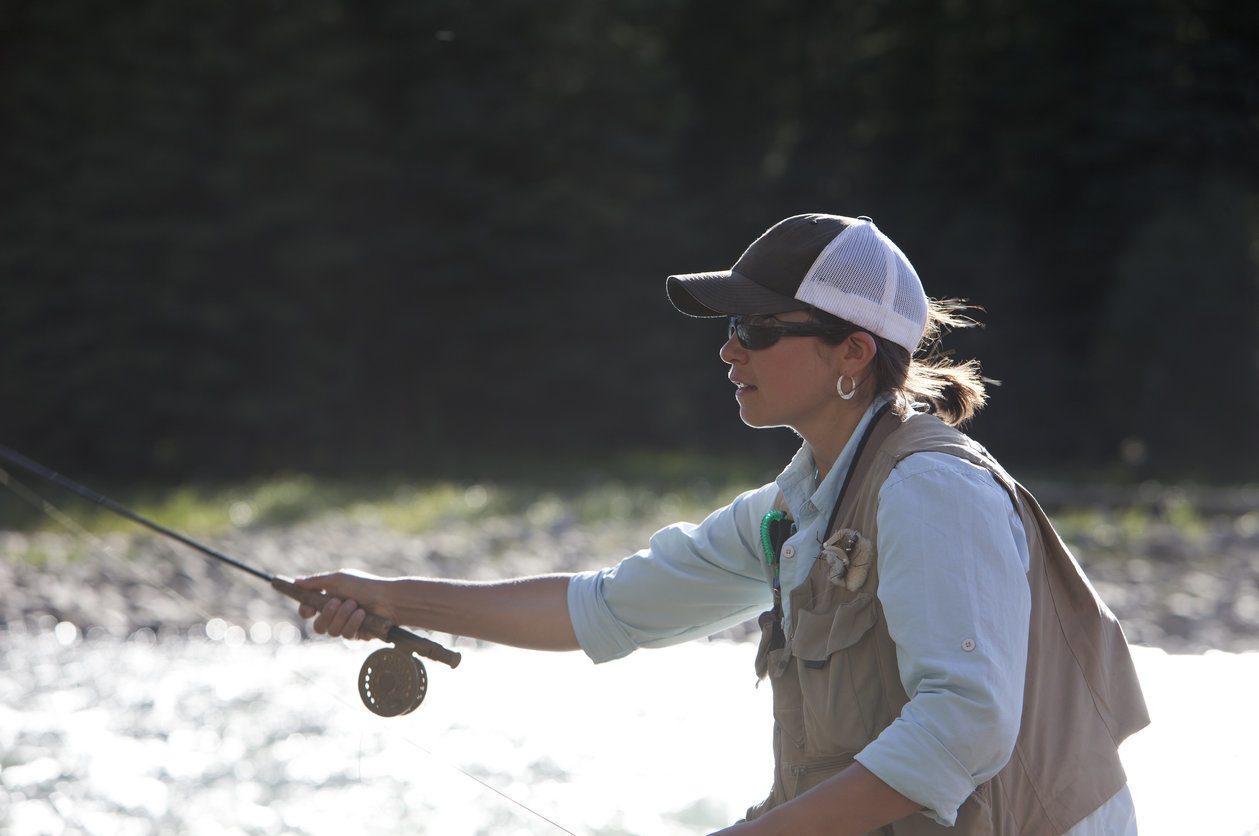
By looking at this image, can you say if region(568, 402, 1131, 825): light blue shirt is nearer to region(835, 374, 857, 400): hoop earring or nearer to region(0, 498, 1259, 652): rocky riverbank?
region(835, 374, 857, 400): hoop earring

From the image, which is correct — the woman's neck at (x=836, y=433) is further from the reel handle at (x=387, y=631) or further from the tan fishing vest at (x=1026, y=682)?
the reel handle at (x=387, y=631)

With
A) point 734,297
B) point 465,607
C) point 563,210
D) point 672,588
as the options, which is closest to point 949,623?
point 734,297

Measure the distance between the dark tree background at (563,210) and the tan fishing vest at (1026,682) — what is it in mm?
18167

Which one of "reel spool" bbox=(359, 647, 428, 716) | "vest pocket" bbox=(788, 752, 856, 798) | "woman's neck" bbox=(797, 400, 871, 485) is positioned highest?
"woman's neck" bbox=(797, 400, 871, 485)

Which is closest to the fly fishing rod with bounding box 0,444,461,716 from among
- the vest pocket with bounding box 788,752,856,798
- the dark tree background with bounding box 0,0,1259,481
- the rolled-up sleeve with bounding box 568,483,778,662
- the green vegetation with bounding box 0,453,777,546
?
the rolled-up sleeve with bounding box 568,483,778,662

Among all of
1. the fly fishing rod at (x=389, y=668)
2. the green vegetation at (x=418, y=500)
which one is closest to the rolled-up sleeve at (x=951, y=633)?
the fly fishing rod at (x=389, y=668)

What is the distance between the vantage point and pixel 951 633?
1.75 m

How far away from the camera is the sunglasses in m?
2.04

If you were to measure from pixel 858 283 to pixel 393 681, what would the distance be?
1039 millimetres

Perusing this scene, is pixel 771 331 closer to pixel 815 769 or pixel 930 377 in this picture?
pixel 930 377

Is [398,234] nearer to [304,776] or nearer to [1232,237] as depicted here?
[1232,237]

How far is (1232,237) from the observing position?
18.9m

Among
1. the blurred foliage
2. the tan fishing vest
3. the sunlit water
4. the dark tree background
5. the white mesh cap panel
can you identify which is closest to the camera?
the tan fishing vest

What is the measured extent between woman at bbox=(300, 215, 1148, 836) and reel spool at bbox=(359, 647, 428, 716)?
0.60 meters
